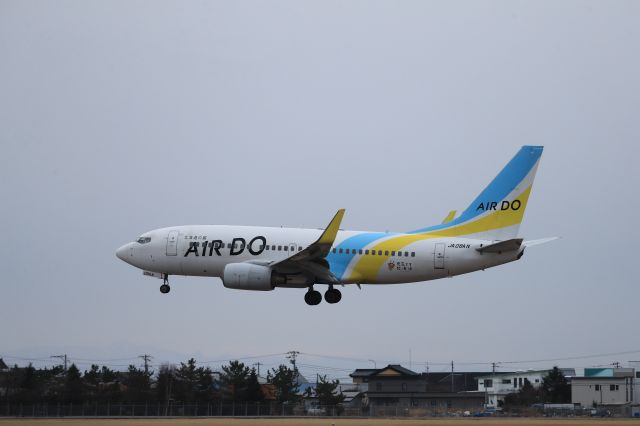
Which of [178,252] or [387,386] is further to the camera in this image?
[387,386]

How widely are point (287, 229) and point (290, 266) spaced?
3.39 meters

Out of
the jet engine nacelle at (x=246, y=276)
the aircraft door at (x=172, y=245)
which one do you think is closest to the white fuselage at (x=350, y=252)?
the aircraft door at (x=172, y=245)

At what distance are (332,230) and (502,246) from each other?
11.4 meters

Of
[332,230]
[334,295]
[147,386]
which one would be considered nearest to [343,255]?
[334,295]

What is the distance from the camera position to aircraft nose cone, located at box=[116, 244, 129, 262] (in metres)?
78.4

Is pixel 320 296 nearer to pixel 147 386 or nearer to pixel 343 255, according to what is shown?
pixel 343 255

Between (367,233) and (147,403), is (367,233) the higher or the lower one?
the higher one

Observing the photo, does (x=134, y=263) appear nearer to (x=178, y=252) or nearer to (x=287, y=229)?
(x=178, y=252)

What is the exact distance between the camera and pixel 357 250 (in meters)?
72.4

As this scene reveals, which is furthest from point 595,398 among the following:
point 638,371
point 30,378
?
point 30,378

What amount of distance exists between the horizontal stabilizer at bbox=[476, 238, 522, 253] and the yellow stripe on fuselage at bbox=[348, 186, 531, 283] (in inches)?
99.3

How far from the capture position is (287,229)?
73938mm

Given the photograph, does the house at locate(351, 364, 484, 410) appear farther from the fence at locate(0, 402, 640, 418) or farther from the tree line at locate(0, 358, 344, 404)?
the fence at locate(0, 402, 640, 418)

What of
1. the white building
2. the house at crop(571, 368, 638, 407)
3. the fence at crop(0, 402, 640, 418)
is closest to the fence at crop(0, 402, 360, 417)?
the fence at crop(0, 402, 640, 418)
